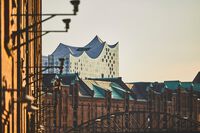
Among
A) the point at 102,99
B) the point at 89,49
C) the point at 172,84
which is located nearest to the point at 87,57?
the point at 89,49

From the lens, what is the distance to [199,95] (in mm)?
105562

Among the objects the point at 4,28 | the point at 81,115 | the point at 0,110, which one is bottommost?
the point at 81,115

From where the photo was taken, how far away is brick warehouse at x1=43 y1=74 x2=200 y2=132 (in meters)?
59.8

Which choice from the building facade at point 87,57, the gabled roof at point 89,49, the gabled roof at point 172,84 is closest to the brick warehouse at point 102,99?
the gabled roof at point 172,84

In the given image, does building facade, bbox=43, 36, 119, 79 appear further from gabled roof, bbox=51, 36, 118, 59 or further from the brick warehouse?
the brick warehouse

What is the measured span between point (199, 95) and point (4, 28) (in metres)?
97.3

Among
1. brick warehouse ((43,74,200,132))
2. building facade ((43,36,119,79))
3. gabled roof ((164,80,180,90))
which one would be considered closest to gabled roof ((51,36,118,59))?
building facade ((43,36,119,79))

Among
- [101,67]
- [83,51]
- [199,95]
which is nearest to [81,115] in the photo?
[199,95]

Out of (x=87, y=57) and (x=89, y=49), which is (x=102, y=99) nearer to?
(x=89, y=49)

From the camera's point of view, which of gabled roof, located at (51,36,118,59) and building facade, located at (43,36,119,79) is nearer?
building facade, located at (43,36,119,79)

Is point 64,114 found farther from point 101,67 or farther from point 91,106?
point 101,67

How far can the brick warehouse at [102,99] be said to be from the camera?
5975 cm

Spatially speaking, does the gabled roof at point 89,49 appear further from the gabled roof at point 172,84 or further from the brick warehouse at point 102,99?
the gabled roof at point 172,84

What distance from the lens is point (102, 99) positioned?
72562mm
